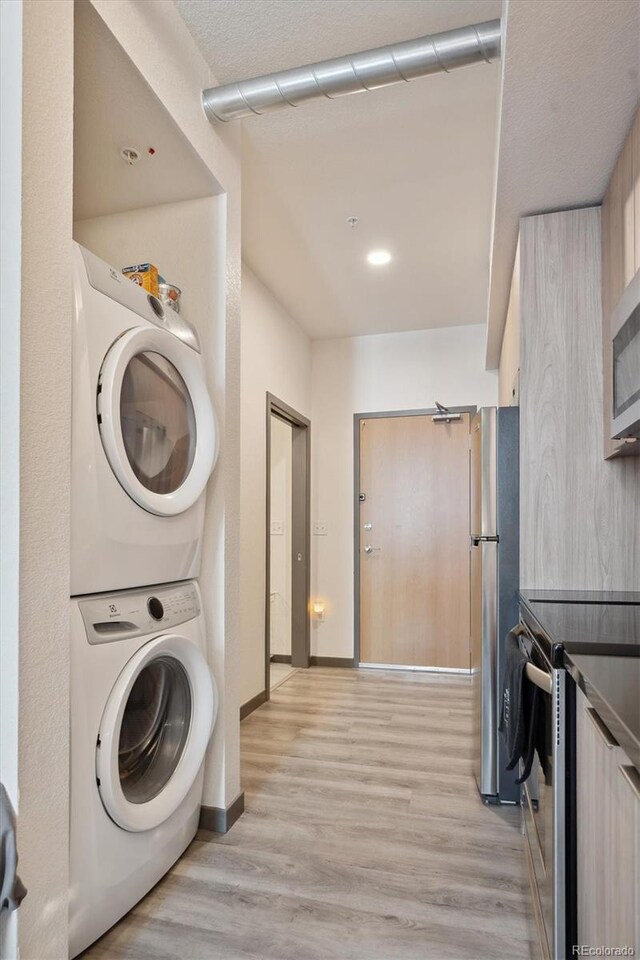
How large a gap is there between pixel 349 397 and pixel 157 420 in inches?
126

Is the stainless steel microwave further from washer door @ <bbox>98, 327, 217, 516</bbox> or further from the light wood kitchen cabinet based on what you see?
washer door @ <bbox>98, 327, 217, 516</bbox>

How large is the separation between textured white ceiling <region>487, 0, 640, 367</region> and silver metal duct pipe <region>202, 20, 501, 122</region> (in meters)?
0.23

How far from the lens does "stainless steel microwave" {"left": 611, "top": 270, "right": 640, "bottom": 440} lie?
5.10 feet

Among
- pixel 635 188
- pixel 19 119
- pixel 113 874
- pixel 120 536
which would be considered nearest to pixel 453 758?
pixel 113 874

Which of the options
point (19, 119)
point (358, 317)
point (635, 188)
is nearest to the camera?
point (19, 119)

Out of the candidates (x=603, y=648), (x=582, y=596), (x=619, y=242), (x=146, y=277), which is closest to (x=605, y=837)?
(x=603, y=648)

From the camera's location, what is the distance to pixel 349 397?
4.90 meters

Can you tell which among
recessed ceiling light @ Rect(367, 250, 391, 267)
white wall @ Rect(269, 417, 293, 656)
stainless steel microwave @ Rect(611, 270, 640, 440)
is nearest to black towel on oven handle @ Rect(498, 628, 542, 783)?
stainless steel microwave @ Rect(611, 270, 640, 440)

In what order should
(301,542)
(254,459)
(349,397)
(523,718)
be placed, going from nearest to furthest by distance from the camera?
(523,718), (254,459), (301,542), (349,397)

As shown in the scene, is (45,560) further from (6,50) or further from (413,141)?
(413,141)

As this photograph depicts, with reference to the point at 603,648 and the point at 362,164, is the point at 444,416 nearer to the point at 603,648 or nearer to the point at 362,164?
the point at 362,164

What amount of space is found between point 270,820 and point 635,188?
2487mm

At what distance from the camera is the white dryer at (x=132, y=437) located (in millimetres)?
1465

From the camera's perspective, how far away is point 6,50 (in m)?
1.22
